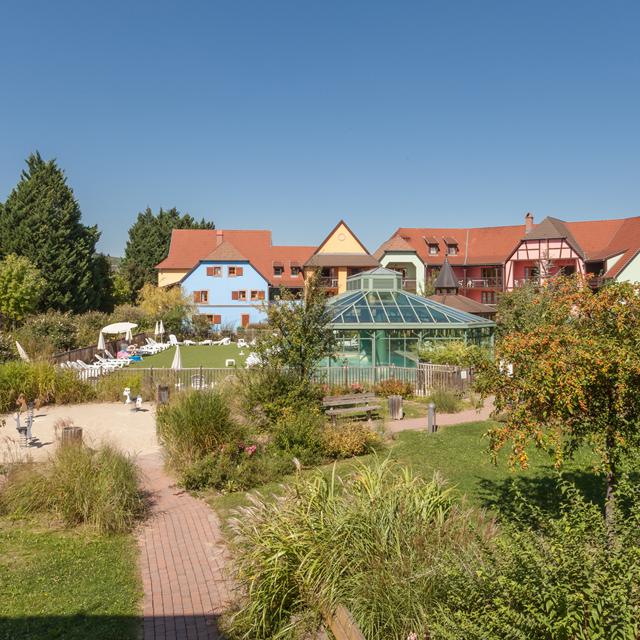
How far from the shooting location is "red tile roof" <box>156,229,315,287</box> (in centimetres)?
5509

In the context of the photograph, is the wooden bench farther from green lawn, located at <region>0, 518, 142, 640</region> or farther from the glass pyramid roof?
green lawn, located at <region>0, 518, 142, 640</region>

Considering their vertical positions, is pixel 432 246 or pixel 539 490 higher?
pixel 432 246

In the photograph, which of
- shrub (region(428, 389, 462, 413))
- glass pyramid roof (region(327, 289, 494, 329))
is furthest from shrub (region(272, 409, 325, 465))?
glass pyramid roof (region(327, 289, 494, 329))

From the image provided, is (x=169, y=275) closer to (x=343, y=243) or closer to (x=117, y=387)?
(x=343, y=243)

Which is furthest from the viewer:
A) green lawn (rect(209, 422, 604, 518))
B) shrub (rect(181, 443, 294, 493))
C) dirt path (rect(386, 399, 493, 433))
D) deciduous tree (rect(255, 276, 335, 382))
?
dirt path (rect(386, 399, 493, 433))

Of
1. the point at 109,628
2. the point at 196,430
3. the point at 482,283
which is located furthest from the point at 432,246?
the point at 109,628

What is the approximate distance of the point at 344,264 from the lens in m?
49.5

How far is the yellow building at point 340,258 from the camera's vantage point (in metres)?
49.6

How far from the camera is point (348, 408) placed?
16250 mm

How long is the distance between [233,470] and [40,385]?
1081 centimetres

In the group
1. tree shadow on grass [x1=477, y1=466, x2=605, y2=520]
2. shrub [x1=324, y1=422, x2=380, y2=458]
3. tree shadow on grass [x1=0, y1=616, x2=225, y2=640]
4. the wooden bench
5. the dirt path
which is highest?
the wooden bench

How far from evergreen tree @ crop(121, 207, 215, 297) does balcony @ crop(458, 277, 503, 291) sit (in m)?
35.7

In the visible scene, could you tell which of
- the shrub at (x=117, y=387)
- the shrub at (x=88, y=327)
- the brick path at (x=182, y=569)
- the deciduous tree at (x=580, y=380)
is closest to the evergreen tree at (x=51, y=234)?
the shrub at (x=88, y=327)

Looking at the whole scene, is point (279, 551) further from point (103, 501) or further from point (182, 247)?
point (182, 247)
